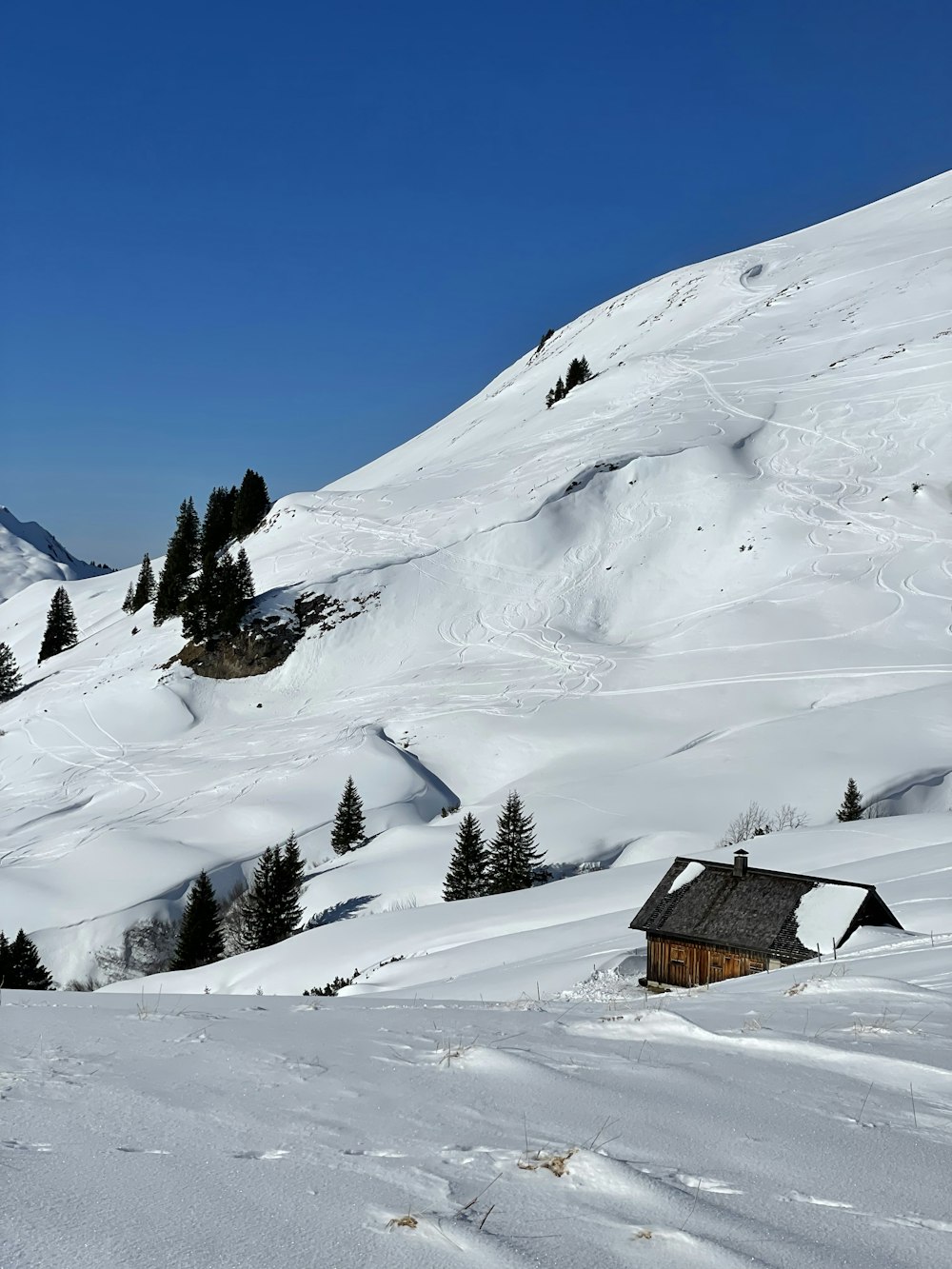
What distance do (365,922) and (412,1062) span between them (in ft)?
89.0

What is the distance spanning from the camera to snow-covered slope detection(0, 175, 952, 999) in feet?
115

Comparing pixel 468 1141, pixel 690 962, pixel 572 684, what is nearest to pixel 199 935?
pixel 690 962

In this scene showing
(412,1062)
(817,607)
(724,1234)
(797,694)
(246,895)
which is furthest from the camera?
(817,607)

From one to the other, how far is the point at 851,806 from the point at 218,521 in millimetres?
67748

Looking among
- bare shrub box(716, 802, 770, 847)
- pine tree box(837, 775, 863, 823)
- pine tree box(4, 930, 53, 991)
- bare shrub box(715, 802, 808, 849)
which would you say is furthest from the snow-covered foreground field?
pine tree box(837, 775, 863, 823)

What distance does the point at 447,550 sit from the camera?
232 feet

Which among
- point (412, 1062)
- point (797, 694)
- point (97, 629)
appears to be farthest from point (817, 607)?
point (97, 629)

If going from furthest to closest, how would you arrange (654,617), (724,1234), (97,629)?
(97,629) < (654,617) < (724,1234)

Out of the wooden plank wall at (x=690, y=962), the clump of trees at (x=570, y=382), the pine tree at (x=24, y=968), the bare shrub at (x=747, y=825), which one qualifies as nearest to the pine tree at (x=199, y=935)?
the pine tree at (x=24, y=968)

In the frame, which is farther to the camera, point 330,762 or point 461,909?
point 330,762

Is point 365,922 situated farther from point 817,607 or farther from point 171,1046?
point 817,607

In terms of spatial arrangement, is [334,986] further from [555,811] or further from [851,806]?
[851,806]

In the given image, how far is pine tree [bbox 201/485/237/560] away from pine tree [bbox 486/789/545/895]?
56988 mm

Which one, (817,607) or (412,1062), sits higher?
(817,607)
